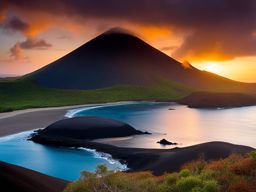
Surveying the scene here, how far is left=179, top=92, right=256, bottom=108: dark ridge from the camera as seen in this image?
13588 centimetres

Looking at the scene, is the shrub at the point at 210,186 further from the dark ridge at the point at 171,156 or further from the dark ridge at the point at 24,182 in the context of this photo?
the dark ridge at the point at 171,156

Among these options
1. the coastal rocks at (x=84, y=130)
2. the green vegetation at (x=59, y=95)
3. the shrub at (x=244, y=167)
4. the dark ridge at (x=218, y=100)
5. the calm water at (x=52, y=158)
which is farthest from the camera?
the dark ridge at (x=218, y=100)

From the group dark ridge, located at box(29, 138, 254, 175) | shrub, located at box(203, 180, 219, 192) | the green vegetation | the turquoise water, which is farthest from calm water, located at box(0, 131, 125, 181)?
the green vegetation

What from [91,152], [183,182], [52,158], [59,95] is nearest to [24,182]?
[183,182]

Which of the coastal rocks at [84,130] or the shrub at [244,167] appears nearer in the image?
the shrub at [244,167]

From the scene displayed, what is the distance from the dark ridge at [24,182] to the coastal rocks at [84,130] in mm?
29569

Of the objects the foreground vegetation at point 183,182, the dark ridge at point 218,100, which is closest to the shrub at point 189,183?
the foreground vegetation at point 183,182

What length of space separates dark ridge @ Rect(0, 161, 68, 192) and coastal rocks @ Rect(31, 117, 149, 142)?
97.0 ft

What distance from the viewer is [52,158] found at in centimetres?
4250

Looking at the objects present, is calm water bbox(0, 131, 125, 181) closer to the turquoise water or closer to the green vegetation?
the turquoise water

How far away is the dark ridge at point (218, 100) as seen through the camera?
136m

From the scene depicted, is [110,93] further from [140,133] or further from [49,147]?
[49,147]

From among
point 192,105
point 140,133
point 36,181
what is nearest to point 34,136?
point 140,133

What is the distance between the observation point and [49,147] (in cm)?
4903
